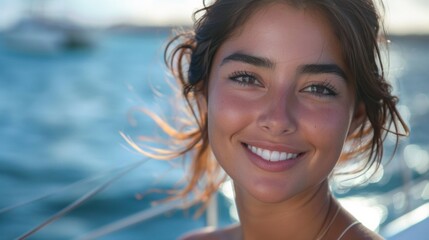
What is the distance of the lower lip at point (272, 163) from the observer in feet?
6.65

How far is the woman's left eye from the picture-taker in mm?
2043

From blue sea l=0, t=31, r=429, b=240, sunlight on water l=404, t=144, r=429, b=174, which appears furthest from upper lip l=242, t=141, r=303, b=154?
sunlight on water l=404, t=144, r=429, b=174

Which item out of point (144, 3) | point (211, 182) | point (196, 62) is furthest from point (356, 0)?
point (144, 3)

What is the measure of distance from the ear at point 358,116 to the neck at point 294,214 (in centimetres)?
18

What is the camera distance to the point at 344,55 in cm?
209

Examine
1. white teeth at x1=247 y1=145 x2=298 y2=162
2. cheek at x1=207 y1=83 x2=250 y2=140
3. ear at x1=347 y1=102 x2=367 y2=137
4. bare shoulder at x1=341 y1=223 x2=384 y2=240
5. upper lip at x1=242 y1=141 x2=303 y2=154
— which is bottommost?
bare shoulder at x1=341 y1=223 x2=384 y2=240

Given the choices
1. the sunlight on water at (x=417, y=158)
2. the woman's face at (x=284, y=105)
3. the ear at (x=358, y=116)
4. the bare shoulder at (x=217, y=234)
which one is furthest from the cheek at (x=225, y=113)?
the sunlight on water at (x=417, y=158)

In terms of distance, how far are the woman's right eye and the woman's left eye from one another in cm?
13

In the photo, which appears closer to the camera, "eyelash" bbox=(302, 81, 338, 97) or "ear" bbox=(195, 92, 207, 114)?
"eyelash" bbox=(302, 81, 338, 97)

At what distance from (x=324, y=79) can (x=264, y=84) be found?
0.16 m

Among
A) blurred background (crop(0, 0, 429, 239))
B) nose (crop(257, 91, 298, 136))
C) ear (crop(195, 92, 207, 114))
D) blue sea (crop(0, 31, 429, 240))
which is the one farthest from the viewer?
blue sea (crop(0, 31, 429, 240))

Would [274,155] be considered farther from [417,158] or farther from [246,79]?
[417,158]

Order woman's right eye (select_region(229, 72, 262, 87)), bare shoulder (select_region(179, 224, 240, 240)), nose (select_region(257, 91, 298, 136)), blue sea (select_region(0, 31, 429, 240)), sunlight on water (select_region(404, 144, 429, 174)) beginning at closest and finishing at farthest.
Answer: nose (select_region(257, 91, 298, 136)) → woman's right eye (select_region(229, 72, 262, 87)) → bare shoulder (select_region(179, 224, 240, 240)) → blue sea (select_region(0, 31, 429, 240)) → sunlight on water (select_region(404, 144, 429, 174))

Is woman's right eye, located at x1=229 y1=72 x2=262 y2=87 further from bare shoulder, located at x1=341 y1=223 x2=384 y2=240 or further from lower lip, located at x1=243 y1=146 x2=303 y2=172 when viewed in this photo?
bare shoulder, located at x1=341 y1=223 x2=384 y2=240
